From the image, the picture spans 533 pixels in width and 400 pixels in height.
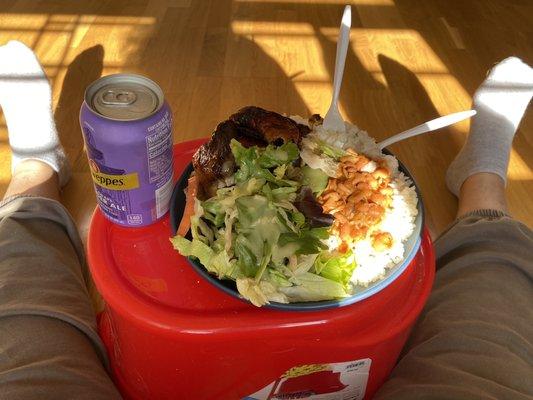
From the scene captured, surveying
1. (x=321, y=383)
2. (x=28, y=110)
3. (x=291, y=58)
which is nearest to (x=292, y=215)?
(x=321, y=383)

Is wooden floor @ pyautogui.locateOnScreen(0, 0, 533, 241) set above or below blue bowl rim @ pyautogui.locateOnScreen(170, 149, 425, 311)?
below

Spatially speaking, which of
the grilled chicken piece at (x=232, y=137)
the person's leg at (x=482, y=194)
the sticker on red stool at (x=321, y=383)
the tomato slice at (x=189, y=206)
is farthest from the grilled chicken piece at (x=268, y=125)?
the person's leg at (x=482, y=194)

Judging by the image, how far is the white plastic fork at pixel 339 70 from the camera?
85 cm

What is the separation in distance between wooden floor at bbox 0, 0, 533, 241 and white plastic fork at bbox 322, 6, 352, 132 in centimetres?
45

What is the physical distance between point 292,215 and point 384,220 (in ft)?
0.47

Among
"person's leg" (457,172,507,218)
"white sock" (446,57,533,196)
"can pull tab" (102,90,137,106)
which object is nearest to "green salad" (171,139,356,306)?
"can pull tab" (102,90,137,106)

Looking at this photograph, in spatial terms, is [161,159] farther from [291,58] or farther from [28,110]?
[291,58]

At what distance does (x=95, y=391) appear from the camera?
30.4 inches

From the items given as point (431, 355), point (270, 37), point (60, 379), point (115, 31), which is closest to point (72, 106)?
point (115, 31)

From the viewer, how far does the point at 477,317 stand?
0.85 meters

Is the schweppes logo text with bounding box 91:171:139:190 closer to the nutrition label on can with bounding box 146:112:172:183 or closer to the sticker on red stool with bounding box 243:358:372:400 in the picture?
the nutrition label on can with bounding box 146:112:172:183

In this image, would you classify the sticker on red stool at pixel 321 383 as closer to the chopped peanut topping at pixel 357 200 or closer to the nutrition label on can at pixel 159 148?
the chopped peanut topping at pixel 357 200

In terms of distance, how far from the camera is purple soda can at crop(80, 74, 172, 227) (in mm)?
664

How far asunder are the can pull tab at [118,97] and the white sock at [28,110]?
564 millimetres
